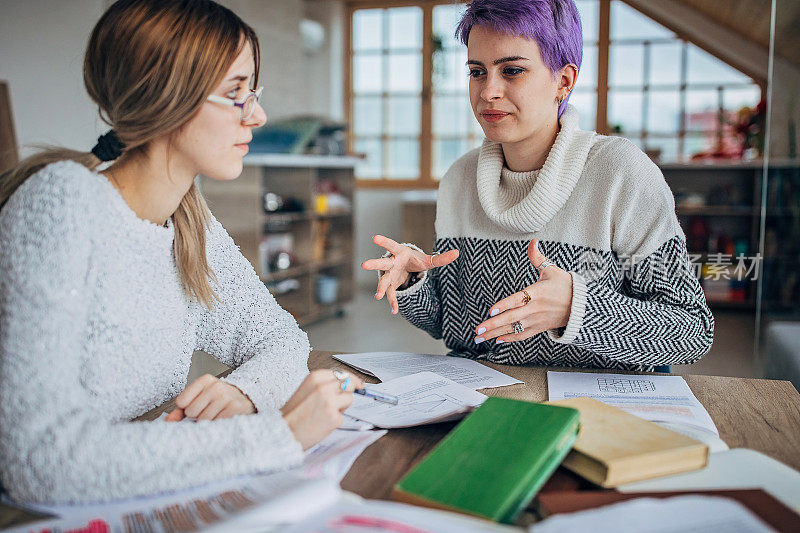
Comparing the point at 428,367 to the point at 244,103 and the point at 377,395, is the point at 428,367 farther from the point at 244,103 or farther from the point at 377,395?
the point at 244,103

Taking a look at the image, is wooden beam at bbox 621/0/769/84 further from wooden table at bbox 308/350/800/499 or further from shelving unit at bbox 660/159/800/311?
wooden table at bbox 308/350/800/499

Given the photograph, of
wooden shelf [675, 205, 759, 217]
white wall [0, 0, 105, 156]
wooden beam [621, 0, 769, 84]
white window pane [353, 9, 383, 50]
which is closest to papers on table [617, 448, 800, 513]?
white wall [0, 0, 105, 156]

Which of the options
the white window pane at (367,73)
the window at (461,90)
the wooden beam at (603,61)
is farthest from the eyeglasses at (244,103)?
the white window pane at (367,73)

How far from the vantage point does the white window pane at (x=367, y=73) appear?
21.4ft

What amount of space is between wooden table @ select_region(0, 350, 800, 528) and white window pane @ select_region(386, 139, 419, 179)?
5.32m

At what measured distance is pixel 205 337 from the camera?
126 centimetres

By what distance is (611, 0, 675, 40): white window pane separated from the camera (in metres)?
5.64

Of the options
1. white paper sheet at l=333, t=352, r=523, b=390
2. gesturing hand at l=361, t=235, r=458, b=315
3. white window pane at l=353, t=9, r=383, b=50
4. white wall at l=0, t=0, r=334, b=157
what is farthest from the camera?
white window pane at l=353, t=9, r=383, b=50

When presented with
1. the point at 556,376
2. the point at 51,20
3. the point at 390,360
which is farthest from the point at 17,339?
the point at 51,20

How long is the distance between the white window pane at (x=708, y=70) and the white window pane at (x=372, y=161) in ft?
9.10

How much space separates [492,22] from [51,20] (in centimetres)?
206

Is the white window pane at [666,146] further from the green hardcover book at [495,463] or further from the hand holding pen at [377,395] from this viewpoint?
the green hardcover book at [495,463]

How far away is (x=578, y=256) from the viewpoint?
1.48 meters

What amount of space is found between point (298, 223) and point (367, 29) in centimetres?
258
